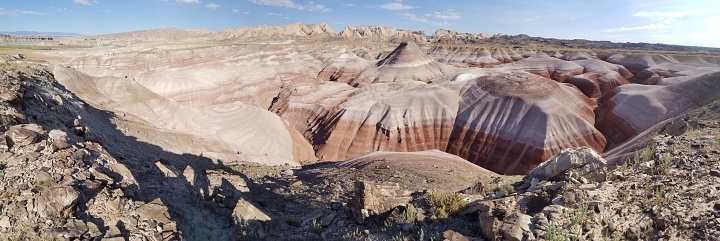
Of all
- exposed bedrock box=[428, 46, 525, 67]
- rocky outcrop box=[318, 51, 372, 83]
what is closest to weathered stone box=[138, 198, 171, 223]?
rocky outcrop box=[318, 51, 372, 83]

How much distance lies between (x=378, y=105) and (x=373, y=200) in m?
30.9

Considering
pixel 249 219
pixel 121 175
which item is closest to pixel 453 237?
pixel 249 219

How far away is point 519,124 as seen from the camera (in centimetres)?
3322

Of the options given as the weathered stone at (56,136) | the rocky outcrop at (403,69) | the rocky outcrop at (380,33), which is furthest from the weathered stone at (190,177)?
the rocky outcrop at (380,33)

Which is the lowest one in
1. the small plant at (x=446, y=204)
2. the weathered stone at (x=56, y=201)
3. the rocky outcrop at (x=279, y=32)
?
the small plant at (x=446, y=204)

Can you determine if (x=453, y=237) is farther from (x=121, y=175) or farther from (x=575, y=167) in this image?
(x=121, y=175)

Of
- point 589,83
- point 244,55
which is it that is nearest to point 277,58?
point 244,55

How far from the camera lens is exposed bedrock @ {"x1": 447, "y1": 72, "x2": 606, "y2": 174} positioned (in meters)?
31.0

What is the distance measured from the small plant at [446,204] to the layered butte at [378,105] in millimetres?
17014

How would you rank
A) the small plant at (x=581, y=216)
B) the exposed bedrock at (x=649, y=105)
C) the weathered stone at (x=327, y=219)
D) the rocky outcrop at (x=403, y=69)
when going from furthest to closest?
the rocky outcrop at (x=403, y=69)
the exposed bedrock at (x=649, y=105)
the weathered stone at (x=327, y=219)
the small plant at (x=581, y=216)

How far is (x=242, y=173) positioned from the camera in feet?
55.2

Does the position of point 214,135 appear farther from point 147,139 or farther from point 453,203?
point 453,203

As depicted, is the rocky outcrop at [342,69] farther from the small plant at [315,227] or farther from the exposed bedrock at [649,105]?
the small plant at [315,227]

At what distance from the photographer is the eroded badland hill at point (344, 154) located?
563 cm
